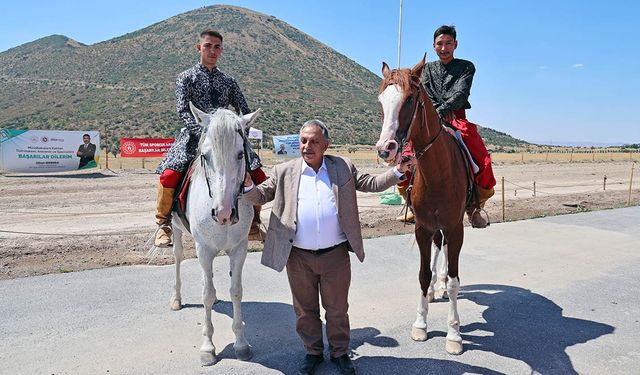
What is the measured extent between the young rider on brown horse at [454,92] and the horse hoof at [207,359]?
9.36 ft

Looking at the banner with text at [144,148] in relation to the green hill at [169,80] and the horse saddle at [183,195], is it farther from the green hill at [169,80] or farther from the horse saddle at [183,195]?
the green hill at [169,80]

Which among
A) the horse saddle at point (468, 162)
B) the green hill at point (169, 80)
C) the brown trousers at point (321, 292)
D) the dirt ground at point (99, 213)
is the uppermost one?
the green hill at point (169, 80)

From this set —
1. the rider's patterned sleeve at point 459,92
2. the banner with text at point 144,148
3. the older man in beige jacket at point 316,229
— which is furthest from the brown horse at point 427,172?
the banner with text at point 144,148

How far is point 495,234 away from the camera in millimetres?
9633

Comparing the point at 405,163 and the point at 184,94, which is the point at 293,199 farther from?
the point at 184,94

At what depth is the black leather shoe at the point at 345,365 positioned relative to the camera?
3.84 m

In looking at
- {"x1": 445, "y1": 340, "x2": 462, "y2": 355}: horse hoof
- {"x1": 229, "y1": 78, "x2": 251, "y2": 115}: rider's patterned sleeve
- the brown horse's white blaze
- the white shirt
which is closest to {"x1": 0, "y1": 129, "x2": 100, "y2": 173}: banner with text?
{"x1": 229, "y1": 78, "x2": 251, "y2": 115}: rider's patterned sleeve

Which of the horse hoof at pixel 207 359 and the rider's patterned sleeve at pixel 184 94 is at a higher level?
the rider's patterned sleeve at pixel 184 94

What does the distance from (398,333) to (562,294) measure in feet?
9.34

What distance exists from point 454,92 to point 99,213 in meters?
11.2

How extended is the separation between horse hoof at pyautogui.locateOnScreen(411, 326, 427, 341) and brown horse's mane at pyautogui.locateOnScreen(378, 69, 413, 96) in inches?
102

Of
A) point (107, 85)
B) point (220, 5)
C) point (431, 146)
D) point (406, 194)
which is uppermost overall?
point (220, 5)

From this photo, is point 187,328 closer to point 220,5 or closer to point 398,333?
point 398,333

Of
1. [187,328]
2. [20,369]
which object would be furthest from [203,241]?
[20,369]
